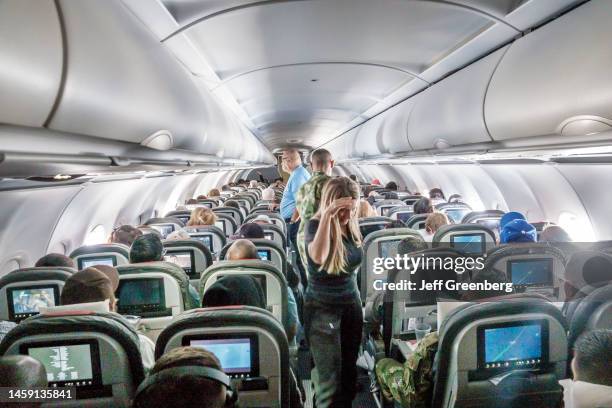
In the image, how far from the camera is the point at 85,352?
2180 mm

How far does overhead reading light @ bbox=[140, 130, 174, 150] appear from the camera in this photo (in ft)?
13.2

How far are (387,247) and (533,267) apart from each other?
166 centimetres

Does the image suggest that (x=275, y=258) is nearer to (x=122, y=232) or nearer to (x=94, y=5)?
(x=122, y=232)

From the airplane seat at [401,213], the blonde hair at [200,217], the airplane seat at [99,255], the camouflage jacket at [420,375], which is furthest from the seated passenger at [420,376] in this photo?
the airplane seat at [401,213]

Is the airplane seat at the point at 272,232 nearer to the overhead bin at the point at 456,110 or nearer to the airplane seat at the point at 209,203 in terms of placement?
the overhead bin at the point at 456,110

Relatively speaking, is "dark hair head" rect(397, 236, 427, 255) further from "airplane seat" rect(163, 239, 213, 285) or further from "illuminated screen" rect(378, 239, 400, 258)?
"airplane seat" rect(163, 239, 213, 285)

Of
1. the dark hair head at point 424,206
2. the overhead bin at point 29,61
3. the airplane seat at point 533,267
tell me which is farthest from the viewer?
the dark hair head at point 424,206

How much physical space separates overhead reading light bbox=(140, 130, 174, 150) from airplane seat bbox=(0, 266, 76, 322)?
4.01 feet

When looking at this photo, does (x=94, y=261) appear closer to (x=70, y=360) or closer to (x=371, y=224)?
(x=70, y=360)

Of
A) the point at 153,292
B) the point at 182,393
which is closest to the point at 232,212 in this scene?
the point at 153,292

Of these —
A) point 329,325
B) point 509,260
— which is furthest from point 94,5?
point 509,260

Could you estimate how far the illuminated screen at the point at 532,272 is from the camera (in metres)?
4.12

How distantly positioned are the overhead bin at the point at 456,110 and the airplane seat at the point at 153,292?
3.16 meters

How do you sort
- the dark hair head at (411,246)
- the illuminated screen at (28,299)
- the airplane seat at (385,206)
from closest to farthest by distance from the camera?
the illuminated screen at (28,299), the dark hair head at (411,246), the airplane seat at (385,206)
